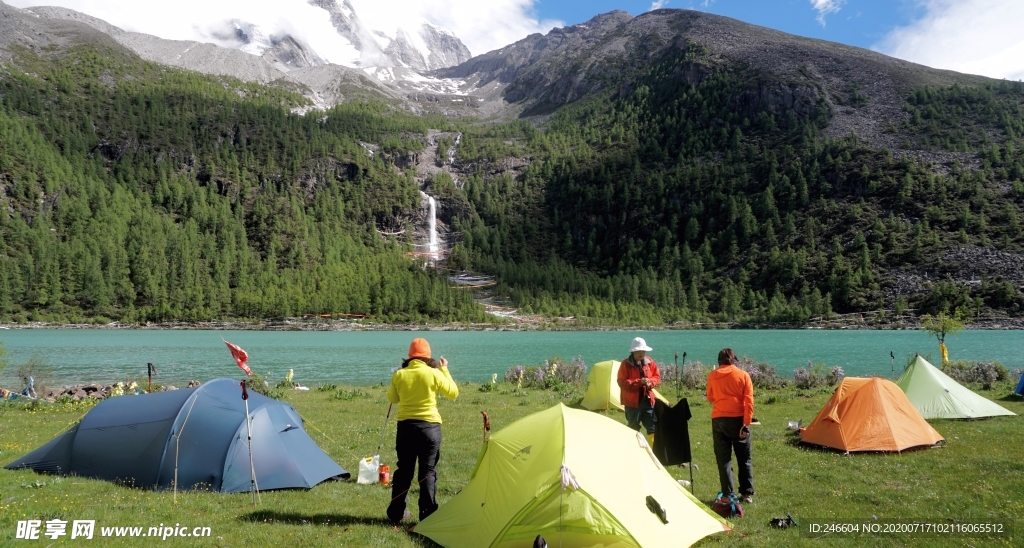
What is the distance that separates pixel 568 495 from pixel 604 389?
42.1 feet

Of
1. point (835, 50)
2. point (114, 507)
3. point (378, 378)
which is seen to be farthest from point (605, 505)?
point (835, 50)

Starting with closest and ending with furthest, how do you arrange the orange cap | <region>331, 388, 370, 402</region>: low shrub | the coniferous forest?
the orange cap → <region>331, 388, 370, 402</region>: low shrub → the coniferous forest

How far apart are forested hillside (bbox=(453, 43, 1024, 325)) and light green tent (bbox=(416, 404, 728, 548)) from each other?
83.7 m

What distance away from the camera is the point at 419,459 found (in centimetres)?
718

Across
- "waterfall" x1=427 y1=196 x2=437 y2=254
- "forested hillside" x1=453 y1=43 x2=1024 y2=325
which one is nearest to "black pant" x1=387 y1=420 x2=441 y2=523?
"forested hillside" x1=453 y1=43 x2=1024 y2=325

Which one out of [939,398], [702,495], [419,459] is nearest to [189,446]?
[419,459]

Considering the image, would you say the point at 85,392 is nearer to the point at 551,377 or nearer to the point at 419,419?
the point at 551,377

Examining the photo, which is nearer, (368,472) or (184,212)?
(368,472)

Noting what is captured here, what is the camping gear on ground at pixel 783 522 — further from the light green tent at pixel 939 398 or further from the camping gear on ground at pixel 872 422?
the light green tent at pixel 939 398

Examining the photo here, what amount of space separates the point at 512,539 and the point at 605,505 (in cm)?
116

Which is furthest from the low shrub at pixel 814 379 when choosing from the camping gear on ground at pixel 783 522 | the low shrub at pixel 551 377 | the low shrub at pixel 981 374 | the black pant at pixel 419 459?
the black pant at pixel 419 459

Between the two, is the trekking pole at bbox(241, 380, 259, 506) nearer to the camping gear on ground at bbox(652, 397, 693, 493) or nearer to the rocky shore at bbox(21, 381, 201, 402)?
the camping gear on ground at bbox(652, 397, 693, 493)

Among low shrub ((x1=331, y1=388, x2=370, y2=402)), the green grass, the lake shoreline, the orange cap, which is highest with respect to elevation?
the orange cap

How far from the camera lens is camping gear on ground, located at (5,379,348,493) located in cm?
892
